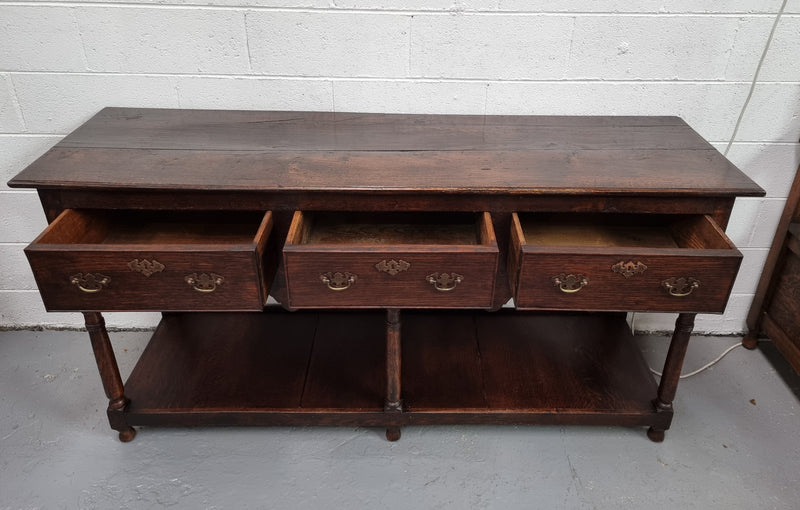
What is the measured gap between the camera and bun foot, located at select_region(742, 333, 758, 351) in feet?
6.50

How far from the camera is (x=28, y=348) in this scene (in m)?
1.95

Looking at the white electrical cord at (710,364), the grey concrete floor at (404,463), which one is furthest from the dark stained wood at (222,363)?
the white electrical cord at (710,364)

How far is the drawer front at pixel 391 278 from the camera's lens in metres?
1.22

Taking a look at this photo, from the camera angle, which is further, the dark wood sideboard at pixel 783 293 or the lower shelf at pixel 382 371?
the dark wood sideboard at pixel 783 293

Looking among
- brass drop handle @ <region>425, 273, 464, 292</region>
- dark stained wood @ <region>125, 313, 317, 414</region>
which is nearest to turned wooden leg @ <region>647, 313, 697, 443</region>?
brass drop handle @ <region>425, 273, 464, 292</region>

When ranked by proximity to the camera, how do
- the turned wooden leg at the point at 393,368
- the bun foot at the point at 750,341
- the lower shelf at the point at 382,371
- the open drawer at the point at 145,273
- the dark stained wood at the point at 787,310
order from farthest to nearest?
1. the bun foot at the point at 750,341
2. the dark stained wood at the point at 787,310
3. the lower shelf at the point at 382,371
4. the turned wooden leg at the point at 393,368
5. the open drawer at the point at 145,273

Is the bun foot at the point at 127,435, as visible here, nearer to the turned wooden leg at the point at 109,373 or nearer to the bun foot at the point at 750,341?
the turned wooden leg at the point at 109,373

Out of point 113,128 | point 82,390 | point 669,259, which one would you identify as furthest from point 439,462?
point 113,128

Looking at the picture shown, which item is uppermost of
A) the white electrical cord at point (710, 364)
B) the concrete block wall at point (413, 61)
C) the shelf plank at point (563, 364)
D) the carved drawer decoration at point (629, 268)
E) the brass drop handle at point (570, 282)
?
the concrete block wall at point (413, 61)

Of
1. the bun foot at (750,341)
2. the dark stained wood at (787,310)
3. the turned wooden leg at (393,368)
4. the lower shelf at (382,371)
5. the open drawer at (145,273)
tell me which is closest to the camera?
the open drawer at (145,273)

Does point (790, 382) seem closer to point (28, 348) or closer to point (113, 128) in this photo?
point (113, 128)

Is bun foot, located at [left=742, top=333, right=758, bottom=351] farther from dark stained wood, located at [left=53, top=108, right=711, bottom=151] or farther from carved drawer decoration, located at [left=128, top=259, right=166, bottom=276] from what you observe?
carved drawer decoration, located at [left=128, top=259, right=166, bottom=276]

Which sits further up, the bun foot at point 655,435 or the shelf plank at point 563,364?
the shelf plank at point 563,364

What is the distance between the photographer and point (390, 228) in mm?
1546
